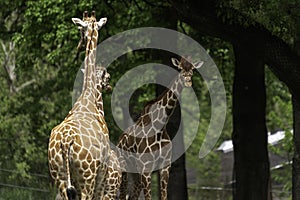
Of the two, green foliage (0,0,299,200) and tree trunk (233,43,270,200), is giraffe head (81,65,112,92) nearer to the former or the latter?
green foliage (0,0,299,200)

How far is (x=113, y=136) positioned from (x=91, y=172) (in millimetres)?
17096

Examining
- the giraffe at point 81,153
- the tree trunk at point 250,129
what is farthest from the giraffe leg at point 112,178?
the tree trunk at point 250,129

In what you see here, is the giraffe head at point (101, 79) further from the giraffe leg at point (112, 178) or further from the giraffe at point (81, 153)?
the giraffe leg at point (112, 178)

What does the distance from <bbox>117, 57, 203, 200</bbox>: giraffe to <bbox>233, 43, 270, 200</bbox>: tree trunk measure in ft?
14.7

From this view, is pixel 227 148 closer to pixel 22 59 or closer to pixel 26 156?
pixel 26 156

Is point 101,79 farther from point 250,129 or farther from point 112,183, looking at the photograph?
point 250,129

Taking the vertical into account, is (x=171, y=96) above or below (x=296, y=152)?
above

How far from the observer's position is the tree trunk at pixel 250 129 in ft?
77.0

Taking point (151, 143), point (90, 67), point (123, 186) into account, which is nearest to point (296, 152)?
point (151, 143)

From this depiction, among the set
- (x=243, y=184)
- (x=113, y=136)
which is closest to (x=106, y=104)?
(x=113, y=136)

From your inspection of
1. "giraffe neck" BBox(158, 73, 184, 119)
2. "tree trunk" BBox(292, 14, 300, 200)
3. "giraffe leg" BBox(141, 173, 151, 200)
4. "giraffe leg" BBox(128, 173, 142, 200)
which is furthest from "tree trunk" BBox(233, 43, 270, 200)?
"giraffe leg" BBox(141, 173, 151, 200)

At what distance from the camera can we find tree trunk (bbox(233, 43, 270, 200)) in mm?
23469

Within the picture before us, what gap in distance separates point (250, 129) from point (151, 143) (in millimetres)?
5450

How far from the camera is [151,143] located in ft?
61.5
